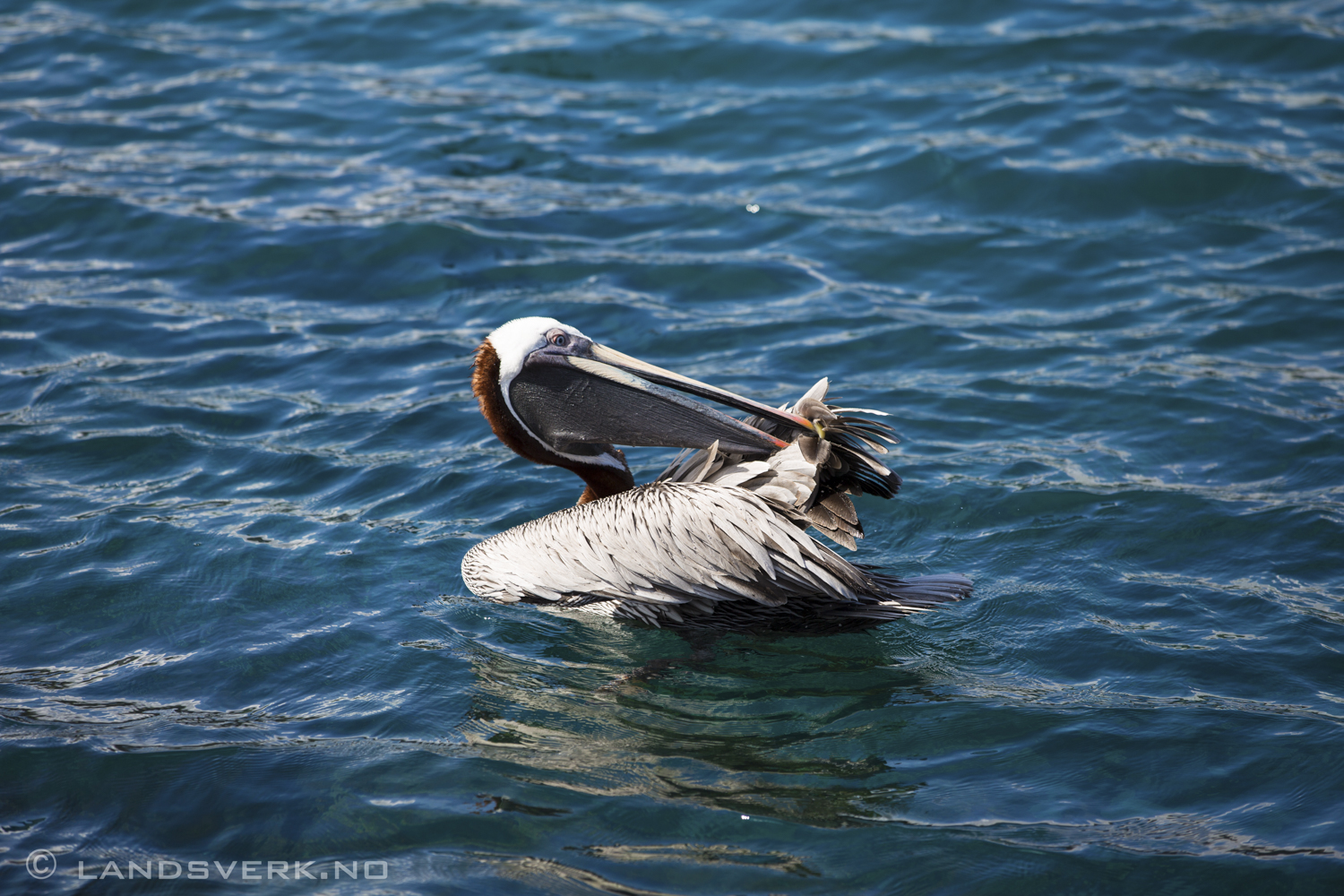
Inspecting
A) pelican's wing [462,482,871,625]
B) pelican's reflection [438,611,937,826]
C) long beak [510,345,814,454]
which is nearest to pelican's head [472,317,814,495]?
long beak [510,345,814,454]

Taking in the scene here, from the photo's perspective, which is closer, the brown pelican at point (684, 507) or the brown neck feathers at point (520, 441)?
the brown pelican at point (684, 507)

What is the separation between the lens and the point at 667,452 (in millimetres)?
6051

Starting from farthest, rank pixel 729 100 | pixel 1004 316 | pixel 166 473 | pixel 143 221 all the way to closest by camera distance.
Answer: pixel 729 100
pixel 143 221
pixel 1004 316
pixel 166 473

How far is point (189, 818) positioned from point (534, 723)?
112cm

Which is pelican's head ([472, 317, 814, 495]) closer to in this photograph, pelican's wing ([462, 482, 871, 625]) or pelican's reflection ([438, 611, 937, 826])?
pelican's wing ([462, 482, 871, 625])

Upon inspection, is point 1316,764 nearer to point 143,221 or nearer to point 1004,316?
point 1004,316

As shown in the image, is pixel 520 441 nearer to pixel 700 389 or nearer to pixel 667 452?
pixel 700 389

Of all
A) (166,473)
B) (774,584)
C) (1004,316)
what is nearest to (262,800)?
(774,584)

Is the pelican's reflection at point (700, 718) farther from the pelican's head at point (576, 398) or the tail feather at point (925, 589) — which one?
the pelican's head at point (576, 398)

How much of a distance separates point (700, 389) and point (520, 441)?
842 millimetres

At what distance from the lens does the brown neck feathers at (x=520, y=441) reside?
4.67m

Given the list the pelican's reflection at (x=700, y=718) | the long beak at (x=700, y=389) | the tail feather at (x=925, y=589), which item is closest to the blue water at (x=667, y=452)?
the pelican's reflection at (x=700, y=718)

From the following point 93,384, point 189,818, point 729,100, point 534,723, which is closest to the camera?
point 189,818

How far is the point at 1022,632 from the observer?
14.3ft
